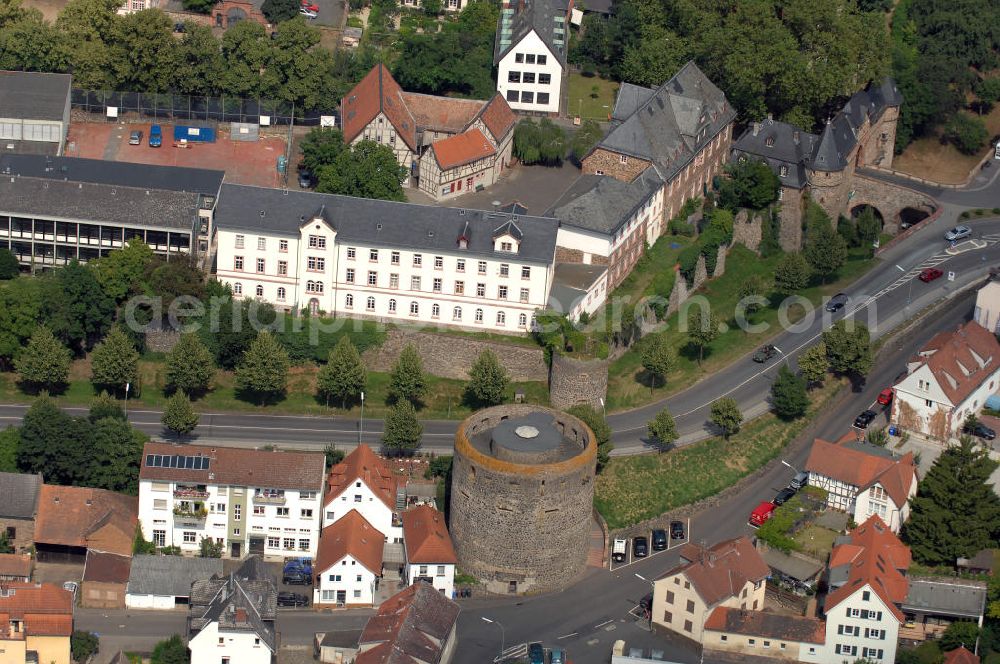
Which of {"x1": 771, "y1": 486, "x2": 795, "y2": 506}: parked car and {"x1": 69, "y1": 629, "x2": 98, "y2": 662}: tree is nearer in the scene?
{"x1": 69, "y1": 629, "x2": 98, "y2": 662}: tree

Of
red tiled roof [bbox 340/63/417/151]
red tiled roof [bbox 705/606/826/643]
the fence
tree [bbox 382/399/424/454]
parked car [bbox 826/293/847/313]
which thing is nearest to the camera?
red tiled roof [bbox 705/606/826/643]

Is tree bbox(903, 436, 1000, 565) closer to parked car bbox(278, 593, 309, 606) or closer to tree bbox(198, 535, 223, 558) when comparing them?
parked car bbox(278, 593, 309, 606)

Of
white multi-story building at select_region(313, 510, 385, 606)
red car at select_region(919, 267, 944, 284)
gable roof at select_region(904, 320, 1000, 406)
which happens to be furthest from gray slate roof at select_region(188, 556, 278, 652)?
red car at select_region(919, 267, 944, 284)

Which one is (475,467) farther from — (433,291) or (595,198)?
(595,198)

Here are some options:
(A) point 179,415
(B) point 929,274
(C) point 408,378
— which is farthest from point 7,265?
(B) point 929,274

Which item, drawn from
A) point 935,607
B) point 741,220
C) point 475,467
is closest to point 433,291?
point 475,467

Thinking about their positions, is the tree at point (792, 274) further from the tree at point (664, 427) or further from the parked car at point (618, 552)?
the parked car at point (618, 552)

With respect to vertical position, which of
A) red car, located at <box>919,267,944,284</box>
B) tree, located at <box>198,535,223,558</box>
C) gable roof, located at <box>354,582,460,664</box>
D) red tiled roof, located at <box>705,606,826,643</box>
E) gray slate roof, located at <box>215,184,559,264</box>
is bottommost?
tree, located at <box>198,535,223,558</box>
